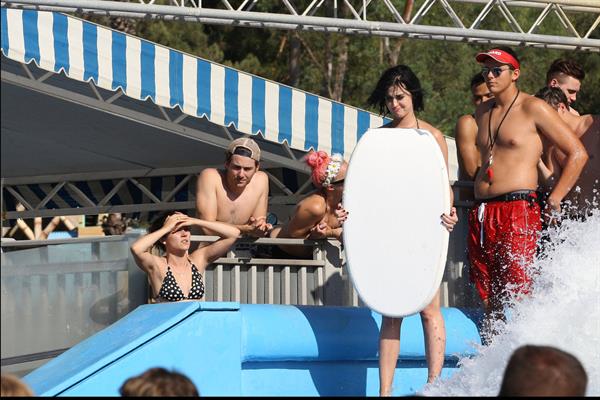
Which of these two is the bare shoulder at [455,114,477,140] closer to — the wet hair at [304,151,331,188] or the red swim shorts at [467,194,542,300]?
the red swim shorts at [467,194,542,300]

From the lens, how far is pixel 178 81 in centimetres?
1041

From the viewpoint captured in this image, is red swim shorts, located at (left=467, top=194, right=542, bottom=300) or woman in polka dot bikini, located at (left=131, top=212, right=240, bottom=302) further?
woman in polka dot bikini, located at (left=131, top=212, right=240, bottom=302)

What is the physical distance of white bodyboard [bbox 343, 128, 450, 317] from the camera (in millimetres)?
5262

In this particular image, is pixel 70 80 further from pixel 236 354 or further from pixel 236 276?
pixel 236 354

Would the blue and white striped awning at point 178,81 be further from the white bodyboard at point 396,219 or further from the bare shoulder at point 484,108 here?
the white bodyboard at point 396,219

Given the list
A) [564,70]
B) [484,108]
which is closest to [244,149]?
[484,108]

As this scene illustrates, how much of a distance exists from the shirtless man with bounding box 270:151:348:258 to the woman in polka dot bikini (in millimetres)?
684

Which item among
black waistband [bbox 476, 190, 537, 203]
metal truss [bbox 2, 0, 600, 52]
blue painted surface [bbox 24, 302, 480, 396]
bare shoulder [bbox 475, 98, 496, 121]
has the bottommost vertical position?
blue painted surface [bbox 24, 302, 480, 396]

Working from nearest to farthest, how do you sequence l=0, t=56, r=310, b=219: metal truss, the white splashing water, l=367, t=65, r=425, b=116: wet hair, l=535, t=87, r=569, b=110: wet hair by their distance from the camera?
1. the white splashing water
2. l=367, t=65, r=425, b=116: wet hair
3. l=535, t=87, r=569, b=110: wet hair
4. l=0, t=56, r=310, b=219: metal truss

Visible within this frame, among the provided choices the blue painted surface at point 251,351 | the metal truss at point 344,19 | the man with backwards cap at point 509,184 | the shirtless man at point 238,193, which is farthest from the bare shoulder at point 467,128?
the metal truss at point 344,19

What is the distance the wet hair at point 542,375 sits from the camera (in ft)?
9.41

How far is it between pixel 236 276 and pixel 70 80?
4867mm

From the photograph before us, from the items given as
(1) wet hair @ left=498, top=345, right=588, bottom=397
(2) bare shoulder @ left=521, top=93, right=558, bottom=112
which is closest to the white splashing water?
(2) bare shoulder @ left=521, top=93, right=558, bottom=112

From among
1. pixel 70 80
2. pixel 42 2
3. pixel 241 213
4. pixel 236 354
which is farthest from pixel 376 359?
pixel 70 80
